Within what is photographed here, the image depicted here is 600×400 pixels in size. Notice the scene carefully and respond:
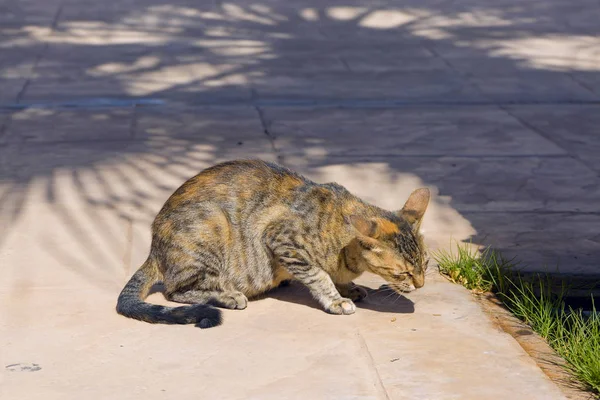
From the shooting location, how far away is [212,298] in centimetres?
587

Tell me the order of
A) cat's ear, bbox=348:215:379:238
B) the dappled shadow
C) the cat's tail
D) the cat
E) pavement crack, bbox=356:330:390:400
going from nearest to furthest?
pavement crack, bbox=356:330:390:400 < the cat's tail < cat's ear, bbox=348:215:379:238 < the cat < the dappled shadow

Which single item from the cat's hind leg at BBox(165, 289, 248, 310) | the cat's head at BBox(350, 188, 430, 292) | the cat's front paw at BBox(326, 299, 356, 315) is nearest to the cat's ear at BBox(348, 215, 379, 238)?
the cat's head at BBox(350, 188, 430, 292)

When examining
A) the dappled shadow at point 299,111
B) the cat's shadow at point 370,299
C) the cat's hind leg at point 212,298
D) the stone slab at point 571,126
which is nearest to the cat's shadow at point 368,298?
the cat's shadow at point 370,299

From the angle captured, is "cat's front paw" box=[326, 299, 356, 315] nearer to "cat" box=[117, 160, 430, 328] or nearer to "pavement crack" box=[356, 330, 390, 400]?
"cat" box=[117, 160, 430, 328]

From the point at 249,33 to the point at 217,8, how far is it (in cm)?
183

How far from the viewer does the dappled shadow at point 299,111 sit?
744cm

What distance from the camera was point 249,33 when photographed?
46.9 ft

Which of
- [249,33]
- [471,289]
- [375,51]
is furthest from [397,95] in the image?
[471,289]

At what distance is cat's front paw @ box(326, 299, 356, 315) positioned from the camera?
582cm

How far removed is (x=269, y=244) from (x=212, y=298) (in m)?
0.48

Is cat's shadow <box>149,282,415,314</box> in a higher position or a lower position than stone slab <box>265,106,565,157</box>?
lower

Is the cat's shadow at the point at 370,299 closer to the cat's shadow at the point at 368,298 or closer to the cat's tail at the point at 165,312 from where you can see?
the cat's shadow at the point at 368,298

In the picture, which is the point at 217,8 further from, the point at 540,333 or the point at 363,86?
the point at 540,333

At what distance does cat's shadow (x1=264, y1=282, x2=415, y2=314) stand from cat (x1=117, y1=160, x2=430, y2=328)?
0.43ft
